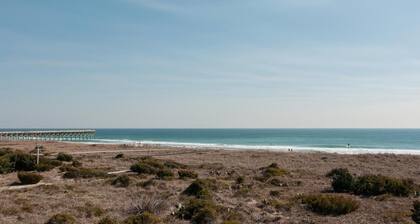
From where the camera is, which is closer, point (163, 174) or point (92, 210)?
point (92, 210)

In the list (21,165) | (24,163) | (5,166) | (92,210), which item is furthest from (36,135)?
(92,210)

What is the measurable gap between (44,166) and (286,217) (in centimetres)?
1988

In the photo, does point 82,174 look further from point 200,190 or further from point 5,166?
point 200,190

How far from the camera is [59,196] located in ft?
58.8

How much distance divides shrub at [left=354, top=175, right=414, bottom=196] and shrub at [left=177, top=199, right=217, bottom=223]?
343 inches

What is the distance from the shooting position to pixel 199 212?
539 inches

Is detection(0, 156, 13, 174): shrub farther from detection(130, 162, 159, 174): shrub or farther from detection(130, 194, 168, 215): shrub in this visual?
detection(130, 194, 168, 215): shrub

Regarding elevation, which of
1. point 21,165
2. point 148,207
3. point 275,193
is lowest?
point 275,193

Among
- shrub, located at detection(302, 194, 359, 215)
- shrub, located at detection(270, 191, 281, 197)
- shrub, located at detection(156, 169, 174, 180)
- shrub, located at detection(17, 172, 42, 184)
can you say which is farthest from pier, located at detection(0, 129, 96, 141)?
shrub, located at detection(302, 194, 359, 215)

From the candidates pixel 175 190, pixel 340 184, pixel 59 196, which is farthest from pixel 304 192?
pixel 59 196

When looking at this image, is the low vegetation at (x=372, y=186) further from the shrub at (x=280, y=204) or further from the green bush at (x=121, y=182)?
the green bush at (x=121, y=182)

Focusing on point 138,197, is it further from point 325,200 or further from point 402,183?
point 402,183

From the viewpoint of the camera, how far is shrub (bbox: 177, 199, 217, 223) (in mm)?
13414

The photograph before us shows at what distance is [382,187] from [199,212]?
10.0m
